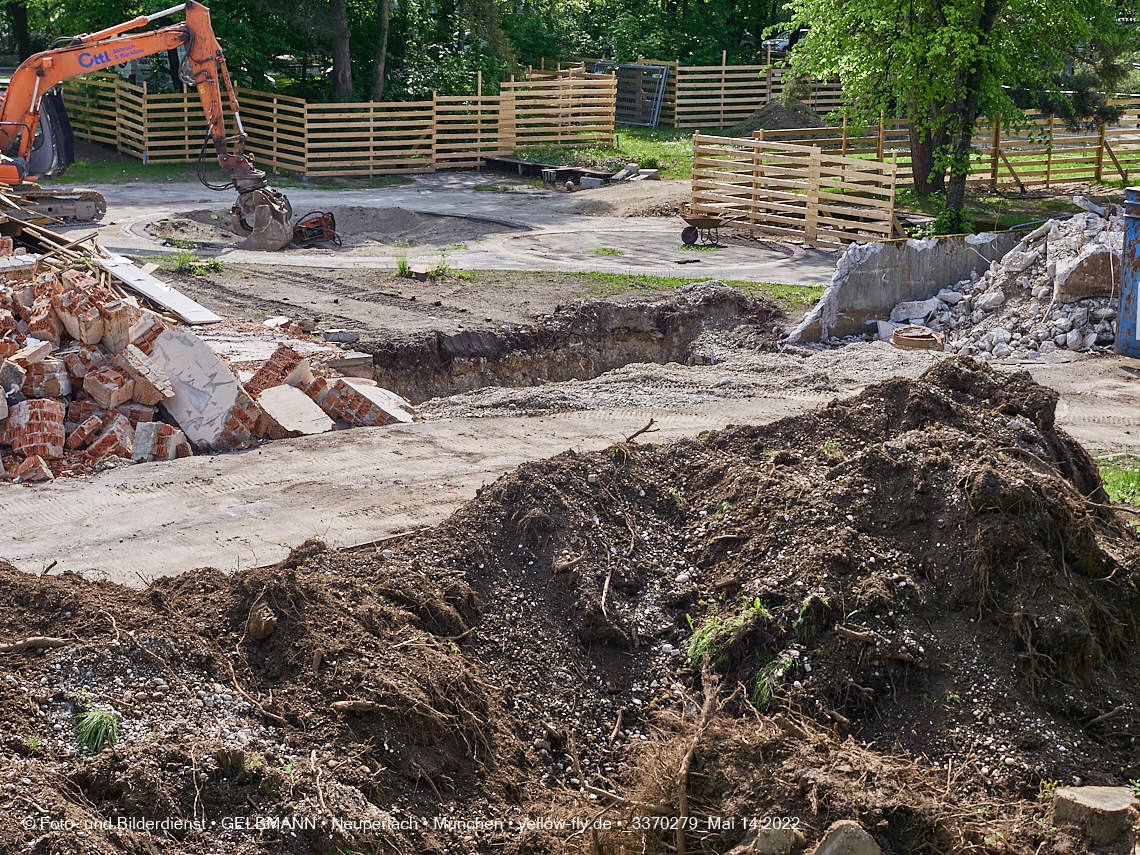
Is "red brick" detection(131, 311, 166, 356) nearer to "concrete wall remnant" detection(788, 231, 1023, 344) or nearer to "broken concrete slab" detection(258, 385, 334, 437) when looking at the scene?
"broken concrete slab" detection(258, 385, 334, 437)

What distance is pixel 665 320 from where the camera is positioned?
15.5 metres

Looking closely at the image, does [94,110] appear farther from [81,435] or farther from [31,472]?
[31,472]

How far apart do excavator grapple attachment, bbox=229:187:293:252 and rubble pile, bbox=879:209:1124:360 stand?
10681mm

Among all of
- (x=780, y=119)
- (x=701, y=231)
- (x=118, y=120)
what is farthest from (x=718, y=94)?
(x=118, y=120)

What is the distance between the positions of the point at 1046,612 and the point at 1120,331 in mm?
9038

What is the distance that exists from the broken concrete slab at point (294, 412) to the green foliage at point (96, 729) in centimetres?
566

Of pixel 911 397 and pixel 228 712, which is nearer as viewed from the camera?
pixel 228 712

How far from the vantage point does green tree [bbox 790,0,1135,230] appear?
19516 mm

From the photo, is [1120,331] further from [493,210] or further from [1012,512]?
[493,210]

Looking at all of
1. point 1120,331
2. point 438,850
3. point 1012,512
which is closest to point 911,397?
point 1012,512

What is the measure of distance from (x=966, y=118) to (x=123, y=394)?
16.1 metres

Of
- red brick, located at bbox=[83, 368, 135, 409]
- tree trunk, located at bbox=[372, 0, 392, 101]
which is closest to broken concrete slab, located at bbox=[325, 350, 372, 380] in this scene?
red brick, located at bbox=[83, 368, 135, 409]

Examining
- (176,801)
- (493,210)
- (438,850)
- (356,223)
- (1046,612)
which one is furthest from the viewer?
(493,210)

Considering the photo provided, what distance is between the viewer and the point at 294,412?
1089cm
